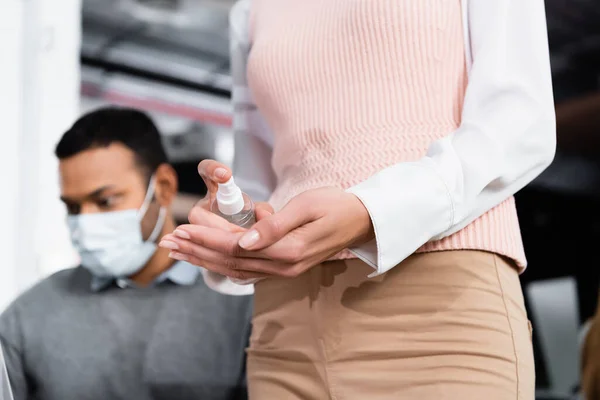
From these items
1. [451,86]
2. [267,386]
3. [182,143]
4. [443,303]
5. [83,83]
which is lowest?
[182,143]

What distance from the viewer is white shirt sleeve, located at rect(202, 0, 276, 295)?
947 millimetres

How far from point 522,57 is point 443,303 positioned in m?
0.24

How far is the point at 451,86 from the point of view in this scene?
72cm

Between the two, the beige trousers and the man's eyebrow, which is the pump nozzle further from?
the man's eyebrow

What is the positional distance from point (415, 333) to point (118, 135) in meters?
0.91

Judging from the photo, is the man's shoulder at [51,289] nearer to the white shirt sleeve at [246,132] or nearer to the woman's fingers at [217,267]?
the white shirt sleeve at [246,132]

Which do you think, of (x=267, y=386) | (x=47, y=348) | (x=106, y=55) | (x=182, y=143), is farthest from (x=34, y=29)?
(x=106, y=55)

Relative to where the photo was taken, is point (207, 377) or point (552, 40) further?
point (552, 40)

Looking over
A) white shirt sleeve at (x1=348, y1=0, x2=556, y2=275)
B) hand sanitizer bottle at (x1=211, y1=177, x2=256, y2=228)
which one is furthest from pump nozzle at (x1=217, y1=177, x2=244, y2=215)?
white shirt sleeve at (x1=348, y1=0, x2=556, y2=275)

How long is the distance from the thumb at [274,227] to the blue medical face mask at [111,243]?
0.80 metres

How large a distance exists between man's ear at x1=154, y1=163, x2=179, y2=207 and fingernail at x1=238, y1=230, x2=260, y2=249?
0.87m

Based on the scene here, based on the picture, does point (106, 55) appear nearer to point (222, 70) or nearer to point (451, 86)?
point (222, 70)

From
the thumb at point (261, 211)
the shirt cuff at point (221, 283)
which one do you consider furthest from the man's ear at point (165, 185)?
the thumb at point (261, 211)

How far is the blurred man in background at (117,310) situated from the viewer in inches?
48.2
